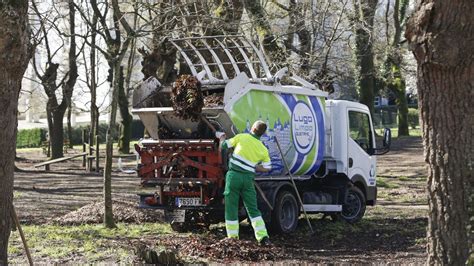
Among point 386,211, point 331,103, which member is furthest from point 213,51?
point 386,211

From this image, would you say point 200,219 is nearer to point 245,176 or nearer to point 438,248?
point 245,176

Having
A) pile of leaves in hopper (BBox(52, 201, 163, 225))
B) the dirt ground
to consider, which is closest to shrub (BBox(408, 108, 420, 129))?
the dirt ground

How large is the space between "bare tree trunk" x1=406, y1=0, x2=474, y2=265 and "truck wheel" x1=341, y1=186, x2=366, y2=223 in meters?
8.77

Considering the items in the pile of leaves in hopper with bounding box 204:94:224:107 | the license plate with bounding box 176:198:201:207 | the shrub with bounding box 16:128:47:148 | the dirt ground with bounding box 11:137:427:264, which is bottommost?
the dirt ground with bounding box 11:137:427:264

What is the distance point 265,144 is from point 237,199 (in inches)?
67.2

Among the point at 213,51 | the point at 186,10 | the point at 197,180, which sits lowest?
the point at 197,180

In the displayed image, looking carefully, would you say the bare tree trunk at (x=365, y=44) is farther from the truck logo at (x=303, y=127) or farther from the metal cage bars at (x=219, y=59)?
the truck logo at (x=303, y=127)

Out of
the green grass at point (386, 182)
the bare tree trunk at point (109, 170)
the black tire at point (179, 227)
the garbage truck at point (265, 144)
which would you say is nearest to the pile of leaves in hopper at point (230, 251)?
the garbage truck at point (265, 144)

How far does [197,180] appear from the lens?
473 inches

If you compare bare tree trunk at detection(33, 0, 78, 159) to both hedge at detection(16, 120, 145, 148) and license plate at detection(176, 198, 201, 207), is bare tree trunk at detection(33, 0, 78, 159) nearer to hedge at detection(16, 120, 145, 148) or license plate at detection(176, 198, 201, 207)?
license plate at detection(176, 198, 201, 207)

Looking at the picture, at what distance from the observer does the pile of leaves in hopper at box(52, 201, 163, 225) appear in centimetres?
1414

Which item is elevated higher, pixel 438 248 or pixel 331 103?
pixel 331 103

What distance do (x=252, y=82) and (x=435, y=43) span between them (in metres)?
7.49

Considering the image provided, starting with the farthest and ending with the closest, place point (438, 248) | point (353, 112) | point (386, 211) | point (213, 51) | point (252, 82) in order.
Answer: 1. point (386, 211)
2. point (353, 112)
3. point (213, 51)
4. point (252, 82)
5. point (438, 248)
